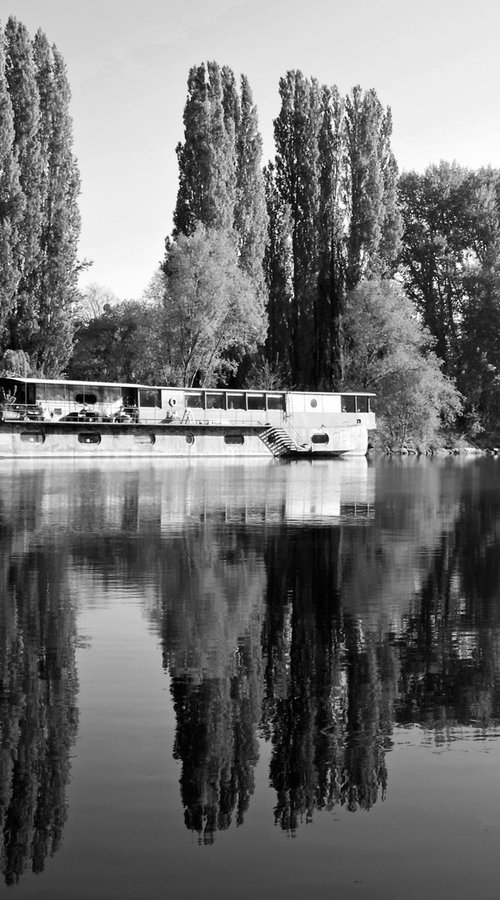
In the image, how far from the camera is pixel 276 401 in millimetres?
66062

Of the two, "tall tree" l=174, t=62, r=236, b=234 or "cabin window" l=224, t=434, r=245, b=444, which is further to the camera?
"tall tree" l=174, t=62, r=236, b=234

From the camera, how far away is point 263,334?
72.6 meters

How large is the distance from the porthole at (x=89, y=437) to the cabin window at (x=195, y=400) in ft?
20.0

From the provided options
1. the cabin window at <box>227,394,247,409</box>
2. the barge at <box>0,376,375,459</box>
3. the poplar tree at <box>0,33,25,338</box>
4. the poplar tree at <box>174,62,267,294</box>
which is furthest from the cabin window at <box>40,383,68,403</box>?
the poplar tree at <box>174,62,267,294</box>

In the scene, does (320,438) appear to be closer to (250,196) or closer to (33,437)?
(250,196)

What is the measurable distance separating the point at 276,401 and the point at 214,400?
4.05 m

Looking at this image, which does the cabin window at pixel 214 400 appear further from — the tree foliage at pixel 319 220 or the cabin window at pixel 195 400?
the tree foliage at pixel 319 220

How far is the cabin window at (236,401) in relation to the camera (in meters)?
65.1

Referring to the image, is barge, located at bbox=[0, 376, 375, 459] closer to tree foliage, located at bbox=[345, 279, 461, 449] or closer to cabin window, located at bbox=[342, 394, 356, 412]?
cabin window, located at bbox=[342, 394, 356, 412]

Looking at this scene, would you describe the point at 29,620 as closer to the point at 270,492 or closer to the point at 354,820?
the point at 354,820

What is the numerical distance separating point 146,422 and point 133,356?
16.7 m

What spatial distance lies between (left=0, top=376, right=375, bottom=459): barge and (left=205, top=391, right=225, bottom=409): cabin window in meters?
0.06

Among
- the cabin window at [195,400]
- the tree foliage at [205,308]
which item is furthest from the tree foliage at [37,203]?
the tree foliage at [205,308]

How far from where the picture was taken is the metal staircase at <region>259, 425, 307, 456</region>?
65875mm
